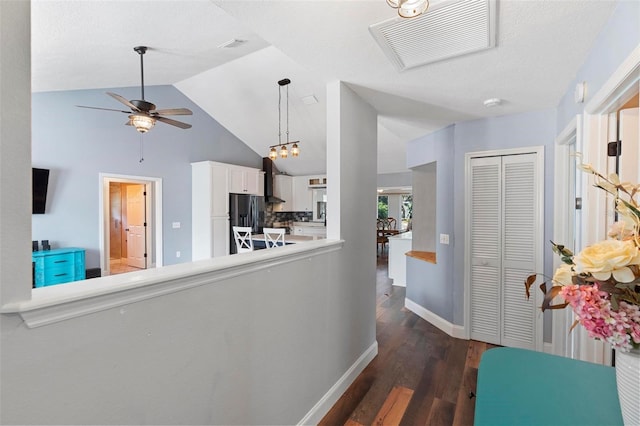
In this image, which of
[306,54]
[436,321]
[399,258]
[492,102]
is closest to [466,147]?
[492,102]

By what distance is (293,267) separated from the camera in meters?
1.74

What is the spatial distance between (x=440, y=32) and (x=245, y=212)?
549 centimetres

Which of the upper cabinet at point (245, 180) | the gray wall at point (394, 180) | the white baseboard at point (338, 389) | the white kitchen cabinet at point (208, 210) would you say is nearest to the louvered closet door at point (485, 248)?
the white baseboard at point (338, 389)

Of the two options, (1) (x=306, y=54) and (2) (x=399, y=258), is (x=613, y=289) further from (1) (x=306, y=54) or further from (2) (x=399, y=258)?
(2) (x=399, y=258)

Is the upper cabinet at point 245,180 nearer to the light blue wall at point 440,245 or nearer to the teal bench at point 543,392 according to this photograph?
the light blue wall at point 440,245

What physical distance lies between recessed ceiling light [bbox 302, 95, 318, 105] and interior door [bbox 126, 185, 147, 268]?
4.29 metres

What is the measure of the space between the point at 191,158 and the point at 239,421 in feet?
17.9

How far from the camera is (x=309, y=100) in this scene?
196 inches

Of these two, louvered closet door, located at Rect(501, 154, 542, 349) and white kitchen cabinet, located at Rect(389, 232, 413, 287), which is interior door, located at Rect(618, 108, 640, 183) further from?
white kitchen cabinet, located at Rect(389, 232, 413, 287)

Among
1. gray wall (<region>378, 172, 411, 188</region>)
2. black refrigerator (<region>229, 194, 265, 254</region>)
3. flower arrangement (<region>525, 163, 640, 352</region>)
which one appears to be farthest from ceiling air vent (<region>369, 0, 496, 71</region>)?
gray wall (<region>378, 172, 411, 188</region>)

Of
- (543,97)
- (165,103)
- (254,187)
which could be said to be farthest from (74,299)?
(254,187)

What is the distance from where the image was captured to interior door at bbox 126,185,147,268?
668 centimetres

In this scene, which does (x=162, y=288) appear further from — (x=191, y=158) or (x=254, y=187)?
(x=254, y=187)

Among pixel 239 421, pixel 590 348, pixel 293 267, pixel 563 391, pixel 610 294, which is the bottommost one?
pixel 239 421
